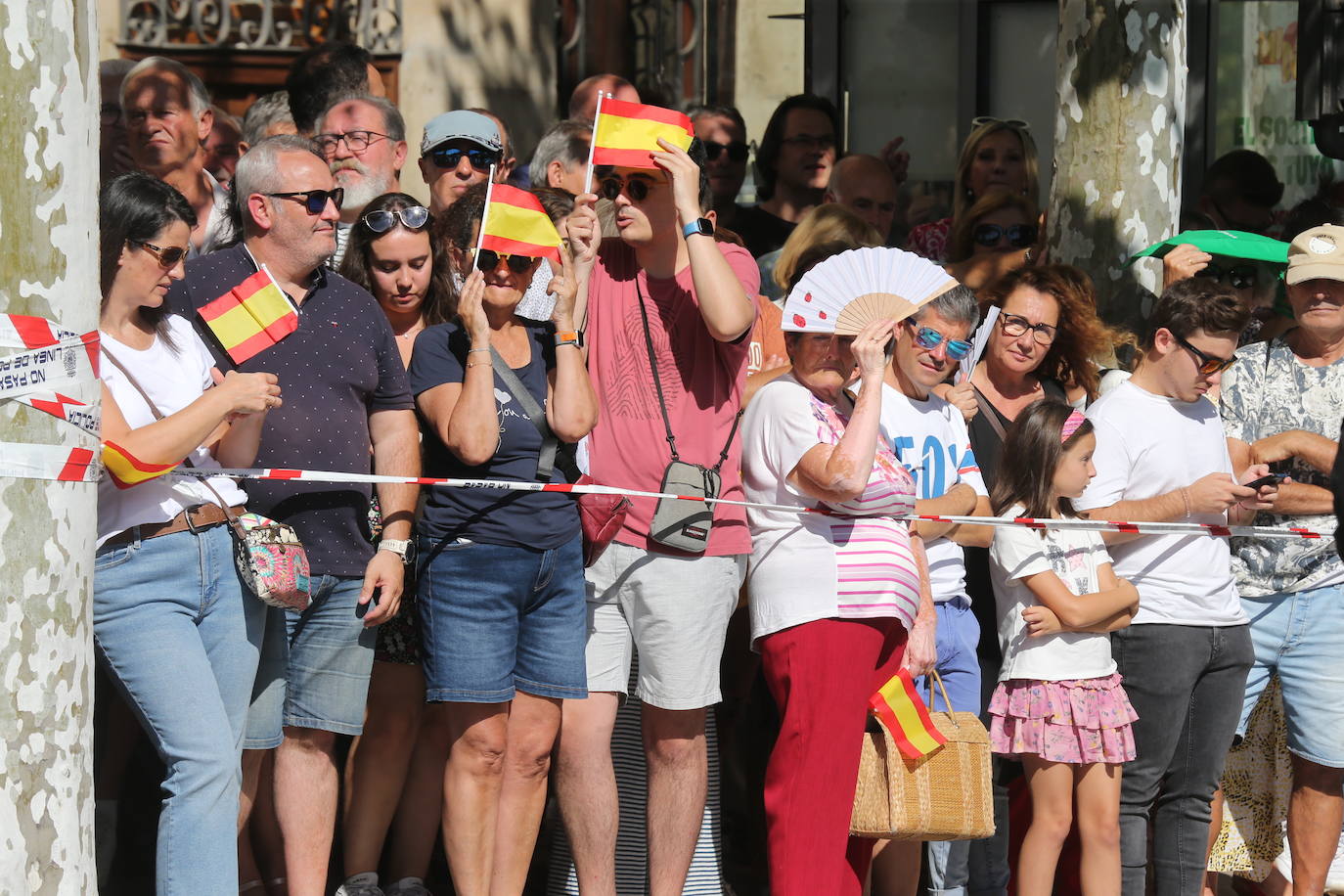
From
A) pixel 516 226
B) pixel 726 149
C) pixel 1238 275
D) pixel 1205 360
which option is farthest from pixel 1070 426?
pixel 726 149

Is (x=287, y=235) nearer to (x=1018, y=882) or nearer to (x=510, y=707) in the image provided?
(x=510, y=707)

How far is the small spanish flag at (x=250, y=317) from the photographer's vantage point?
4332 millimetres

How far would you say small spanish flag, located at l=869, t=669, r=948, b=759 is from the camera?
4719 mm

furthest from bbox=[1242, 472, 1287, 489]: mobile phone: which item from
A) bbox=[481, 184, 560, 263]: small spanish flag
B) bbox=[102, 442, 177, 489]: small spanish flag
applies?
bbox=[102, 442, 177, 489]: small spanish flag

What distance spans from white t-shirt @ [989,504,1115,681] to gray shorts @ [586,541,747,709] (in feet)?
2.85

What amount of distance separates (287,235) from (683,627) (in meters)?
1.46

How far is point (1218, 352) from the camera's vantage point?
5.27 metres

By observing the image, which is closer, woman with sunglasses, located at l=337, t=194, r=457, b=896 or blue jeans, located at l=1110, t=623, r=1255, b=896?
woman with sunglasses, located at l=337, t=194, r=457, b=896

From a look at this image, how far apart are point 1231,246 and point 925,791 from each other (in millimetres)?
2510

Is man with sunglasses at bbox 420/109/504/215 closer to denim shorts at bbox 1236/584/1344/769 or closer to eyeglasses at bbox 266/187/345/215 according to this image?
eyeglasses at bbox 266/187/345/215

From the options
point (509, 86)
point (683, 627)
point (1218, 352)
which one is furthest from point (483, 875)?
point (509, 86)

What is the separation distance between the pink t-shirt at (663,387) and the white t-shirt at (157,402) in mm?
1053

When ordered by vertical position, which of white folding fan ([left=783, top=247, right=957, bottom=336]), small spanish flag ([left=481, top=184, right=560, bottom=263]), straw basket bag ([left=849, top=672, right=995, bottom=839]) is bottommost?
straw basket bag ([left=849, top=672, right=995, bottom=839])

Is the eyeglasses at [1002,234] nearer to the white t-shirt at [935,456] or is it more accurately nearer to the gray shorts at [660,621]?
the white t-shirt at [935,456]
